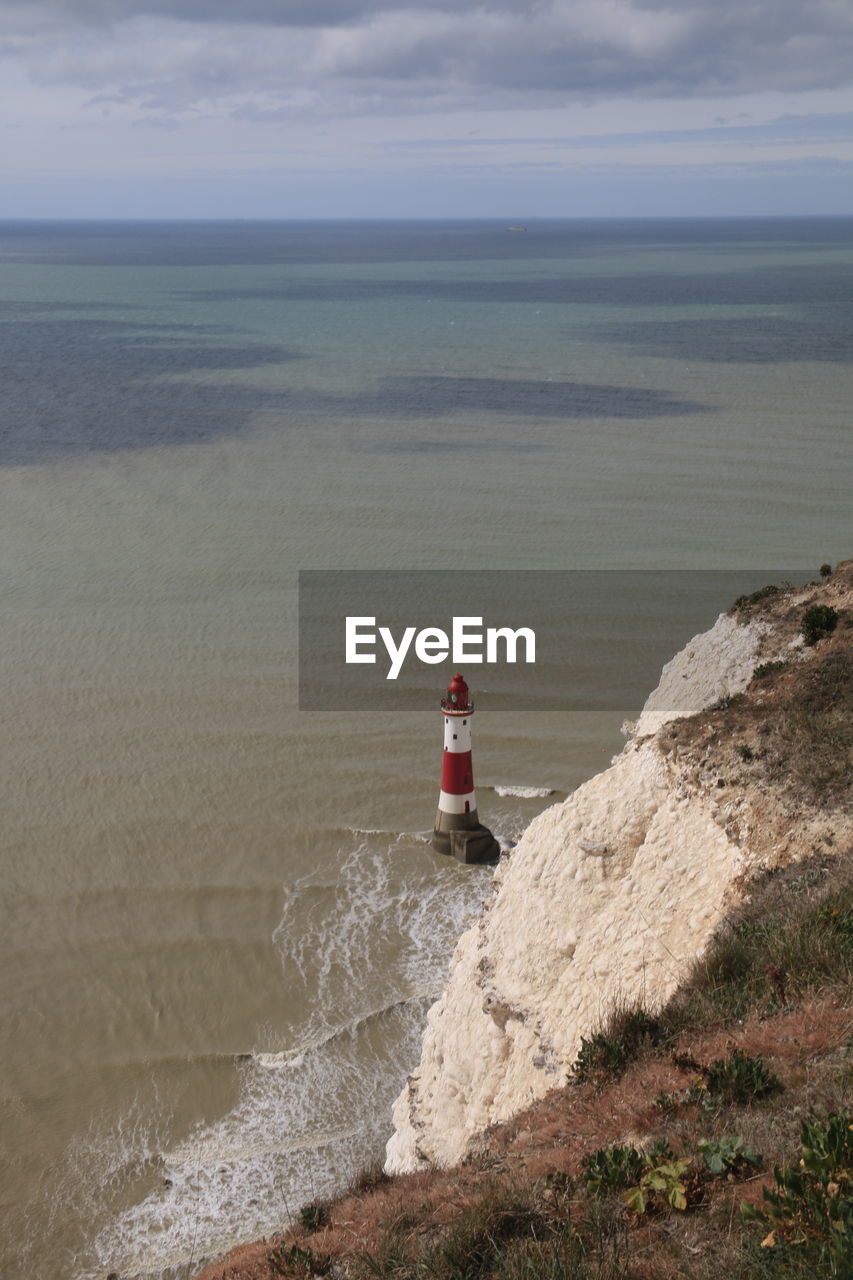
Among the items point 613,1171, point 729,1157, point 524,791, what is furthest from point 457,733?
point 729,1157

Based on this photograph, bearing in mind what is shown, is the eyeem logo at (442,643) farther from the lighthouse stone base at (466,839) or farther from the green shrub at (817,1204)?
the green shrub at (817,1204)

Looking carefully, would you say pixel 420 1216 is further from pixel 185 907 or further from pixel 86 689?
pixel 86 689

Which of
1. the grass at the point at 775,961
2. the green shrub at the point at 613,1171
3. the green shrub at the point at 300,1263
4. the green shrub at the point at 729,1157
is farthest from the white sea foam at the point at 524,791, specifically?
the green shrub at the point at 729,1157

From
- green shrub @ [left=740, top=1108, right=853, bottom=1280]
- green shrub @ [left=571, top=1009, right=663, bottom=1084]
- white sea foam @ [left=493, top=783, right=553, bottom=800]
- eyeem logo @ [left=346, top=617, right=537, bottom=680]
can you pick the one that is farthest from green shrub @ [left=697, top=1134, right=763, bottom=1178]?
eyeem logo @ [left=346, top=617, right=537, bottom=680]

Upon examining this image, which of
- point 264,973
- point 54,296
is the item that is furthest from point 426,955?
point 54,296

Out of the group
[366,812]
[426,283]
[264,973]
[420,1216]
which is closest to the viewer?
[420,1216]

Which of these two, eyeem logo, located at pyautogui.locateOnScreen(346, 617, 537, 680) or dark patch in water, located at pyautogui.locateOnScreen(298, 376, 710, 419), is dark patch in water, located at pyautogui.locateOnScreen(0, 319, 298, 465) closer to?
dark patch in water, located at pyautogui.locateOnScreen(298, 376, 710, 419)
